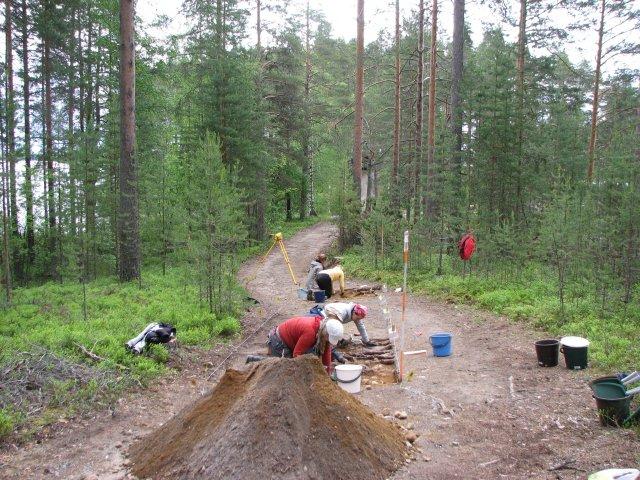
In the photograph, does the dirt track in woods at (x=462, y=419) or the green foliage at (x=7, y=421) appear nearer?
the dirt track in woods at (x=462, y=419)

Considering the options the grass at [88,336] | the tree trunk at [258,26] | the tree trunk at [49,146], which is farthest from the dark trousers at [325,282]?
the tree trunk at [258,26]

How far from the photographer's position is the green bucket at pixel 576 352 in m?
7.48

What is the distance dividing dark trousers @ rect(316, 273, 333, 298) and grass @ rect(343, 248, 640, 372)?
2676mm

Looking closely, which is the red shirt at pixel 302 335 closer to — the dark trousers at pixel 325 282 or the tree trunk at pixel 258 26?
the dark trousers at pixel 325 282

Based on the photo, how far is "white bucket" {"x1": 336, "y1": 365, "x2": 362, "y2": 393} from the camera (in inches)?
276

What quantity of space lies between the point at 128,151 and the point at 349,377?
10.0 m

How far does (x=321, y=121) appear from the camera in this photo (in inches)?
1297

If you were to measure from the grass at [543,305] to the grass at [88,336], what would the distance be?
5.95m

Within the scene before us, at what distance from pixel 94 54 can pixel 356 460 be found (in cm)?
2147

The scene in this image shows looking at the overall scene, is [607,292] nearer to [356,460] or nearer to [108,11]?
[356,460]

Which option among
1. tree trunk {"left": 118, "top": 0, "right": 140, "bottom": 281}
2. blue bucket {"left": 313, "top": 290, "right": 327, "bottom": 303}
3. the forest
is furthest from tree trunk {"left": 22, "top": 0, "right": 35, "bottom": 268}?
blue bucket {"left": 313, "top": 290, "right": 327, "bottom": 303}

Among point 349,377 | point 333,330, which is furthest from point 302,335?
point 349,377

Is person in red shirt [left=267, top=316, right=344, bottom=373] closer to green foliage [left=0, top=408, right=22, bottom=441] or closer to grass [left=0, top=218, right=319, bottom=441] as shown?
grass [left=0, top=218, right=319, bottom=441]

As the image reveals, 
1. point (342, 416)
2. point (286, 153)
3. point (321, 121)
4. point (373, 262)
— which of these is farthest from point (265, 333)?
point (321, 121)
